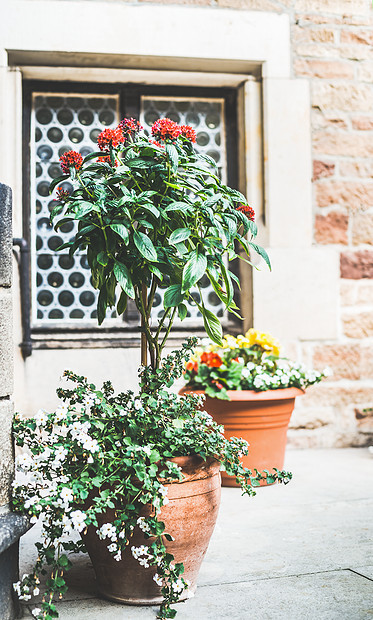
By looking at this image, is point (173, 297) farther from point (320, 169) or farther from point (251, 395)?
point (320, 169)

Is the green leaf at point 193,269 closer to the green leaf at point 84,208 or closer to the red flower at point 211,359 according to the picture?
the green leaf at point 84,208

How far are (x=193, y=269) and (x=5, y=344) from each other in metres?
0.60

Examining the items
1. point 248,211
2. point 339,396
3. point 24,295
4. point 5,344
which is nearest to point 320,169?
point 339,396

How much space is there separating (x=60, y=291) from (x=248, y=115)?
1.71 meters

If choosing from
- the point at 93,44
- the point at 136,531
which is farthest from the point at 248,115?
the point at 136,531

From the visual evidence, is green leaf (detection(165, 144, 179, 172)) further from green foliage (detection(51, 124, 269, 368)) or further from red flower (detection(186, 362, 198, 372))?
red flower (detection(186, 362, 198, 372))

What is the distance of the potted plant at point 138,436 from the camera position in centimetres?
196

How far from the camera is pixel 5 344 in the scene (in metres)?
2.02

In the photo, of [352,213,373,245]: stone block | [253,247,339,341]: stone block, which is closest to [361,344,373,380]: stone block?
[253,247,339,341]: stone block

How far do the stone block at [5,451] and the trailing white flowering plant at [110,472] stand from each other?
28 mm

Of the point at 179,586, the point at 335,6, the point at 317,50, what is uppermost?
the point at 335,6

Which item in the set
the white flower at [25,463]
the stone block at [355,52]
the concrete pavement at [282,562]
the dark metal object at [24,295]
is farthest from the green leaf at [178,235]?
the stone block at [355,52]

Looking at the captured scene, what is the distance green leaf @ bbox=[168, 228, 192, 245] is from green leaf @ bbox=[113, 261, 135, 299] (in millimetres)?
179

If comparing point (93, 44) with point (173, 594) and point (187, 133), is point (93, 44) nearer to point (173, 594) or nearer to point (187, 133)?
point (187, 133)
